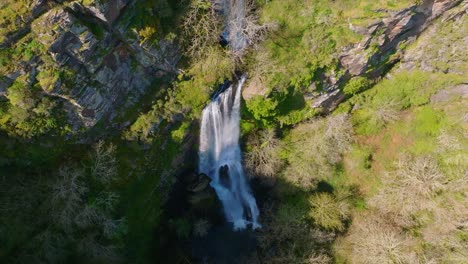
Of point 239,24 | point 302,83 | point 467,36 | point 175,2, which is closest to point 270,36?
point 239,24

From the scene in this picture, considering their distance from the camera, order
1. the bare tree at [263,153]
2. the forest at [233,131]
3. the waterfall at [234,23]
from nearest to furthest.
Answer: the forest at [233,131], the waterfall at [234,23], the bare tree at [263,153]

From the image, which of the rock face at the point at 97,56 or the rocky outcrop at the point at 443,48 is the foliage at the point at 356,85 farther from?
the rock face at the point at 97,56

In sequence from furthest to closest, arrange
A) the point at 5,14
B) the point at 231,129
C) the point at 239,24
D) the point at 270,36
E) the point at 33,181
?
the point at 231,129 → the point at 270,36 → the point at 239,24 → the point at 33,181 → the point at 5,14

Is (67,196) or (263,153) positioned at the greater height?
(263,153)

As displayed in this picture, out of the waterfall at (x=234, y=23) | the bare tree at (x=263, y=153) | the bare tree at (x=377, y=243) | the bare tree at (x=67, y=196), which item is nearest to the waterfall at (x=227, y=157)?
the bare tree at (x=263, y=153)

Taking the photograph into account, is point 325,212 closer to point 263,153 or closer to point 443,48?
point 263,153

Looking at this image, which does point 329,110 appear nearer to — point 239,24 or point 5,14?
point 239,24

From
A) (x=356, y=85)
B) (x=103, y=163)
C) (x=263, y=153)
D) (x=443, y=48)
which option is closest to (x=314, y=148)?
(x=263, y=153)
